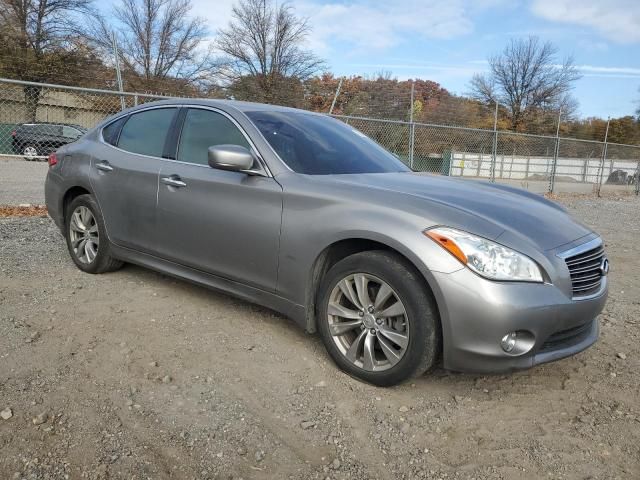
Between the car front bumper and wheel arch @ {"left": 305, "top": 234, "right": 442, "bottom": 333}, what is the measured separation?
17 centimetres

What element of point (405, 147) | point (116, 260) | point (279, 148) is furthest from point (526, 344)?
point (405, 147)

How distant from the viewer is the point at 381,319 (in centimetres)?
276

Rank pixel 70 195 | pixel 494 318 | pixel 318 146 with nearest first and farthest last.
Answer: pixel 494 318, pixel 318 146, pixel 70 195

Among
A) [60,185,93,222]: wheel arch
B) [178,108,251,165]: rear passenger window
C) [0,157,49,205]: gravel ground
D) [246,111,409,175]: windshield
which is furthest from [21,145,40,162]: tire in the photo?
[246,111,409,175]: windshield

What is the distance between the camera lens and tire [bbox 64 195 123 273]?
4379 millimetres

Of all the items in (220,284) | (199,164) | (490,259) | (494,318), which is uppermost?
(199,164)

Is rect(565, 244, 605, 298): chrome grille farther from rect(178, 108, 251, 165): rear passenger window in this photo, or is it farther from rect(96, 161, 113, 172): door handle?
rect(96, 161, 113, 172): door handle

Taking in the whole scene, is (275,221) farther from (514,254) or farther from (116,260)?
(116,260)

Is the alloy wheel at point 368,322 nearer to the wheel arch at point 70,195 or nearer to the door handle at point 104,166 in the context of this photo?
the door handle at point 104,166

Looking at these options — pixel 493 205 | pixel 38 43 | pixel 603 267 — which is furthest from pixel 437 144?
pixel 38 43

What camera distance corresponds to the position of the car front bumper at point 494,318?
2438 millimetres

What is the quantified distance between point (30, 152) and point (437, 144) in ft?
32.7

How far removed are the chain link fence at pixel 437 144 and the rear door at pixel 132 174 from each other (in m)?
3.96

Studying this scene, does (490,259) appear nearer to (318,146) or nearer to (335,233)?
(335,233)
